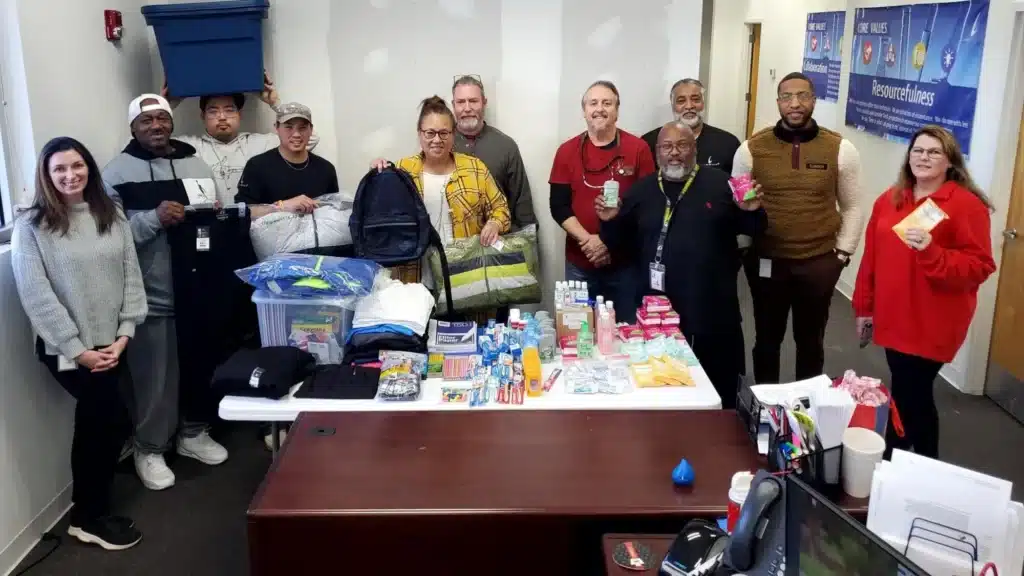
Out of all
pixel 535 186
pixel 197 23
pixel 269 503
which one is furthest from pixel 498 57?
pixel 269 503

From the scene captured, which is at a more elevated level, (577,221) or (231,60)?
(231,60)

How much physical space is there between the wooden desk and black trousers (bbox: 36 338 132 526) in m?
1.14

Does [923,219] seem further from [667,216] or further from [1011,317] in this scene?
[1011,317]

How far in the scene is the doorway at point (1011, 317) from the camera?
13.6 feet

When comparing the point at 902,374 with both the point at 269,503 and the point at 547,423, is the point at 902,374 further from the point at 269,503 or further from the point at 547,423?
the point at 269,503

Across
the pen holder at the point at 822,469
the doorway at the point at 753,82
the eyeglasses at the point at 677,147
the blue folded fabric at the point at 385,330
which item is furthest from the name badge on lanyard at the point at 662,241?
the doorway at the point at 753,82

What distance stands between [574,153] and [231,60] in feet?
5.69

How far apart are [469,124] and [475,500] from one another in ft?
7.85

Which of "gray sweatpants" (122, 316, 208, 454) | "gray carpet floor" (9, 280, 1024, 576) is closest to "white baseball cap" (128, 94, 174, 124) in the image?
"gray sweatpants" (122, 316, 208, 454)

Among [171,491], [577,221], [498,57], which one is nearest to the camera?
[171,491]

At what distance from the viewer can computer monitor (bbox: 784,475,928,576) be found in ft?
3.68

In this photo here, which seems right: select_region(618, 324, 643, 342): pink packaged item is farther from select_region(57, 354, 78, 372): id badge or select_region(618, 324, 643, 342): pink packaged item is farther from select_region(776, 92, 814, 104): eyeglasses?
select_region(57, 354, 78, 372): id badge

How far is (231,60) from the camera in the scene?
4.01 m

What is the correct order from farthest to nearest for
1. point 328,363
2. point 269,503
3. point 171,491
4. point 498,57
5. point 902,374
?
point 498,57 < point 171,491 < point 902,374 < point 328,363 < point 269,503
